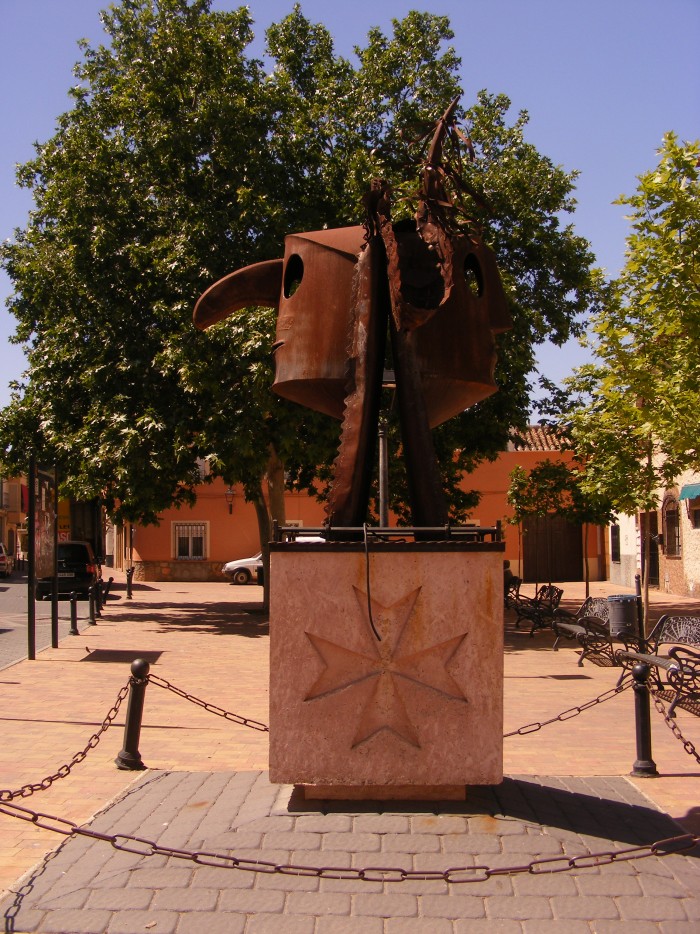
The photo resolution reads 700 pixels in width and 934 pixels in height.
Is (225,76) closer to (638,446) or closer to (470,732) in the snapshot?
(638,446)

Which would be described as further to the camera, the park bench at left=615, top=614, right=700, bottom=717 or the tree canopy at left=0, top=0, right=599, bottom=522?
the tree canopy at left=0, top=0, right=599, bottom=522

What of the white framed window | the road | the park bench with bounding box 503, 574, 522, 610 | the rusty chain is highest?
the white framed window

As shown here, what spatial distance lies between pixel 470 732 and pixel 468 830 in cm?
52

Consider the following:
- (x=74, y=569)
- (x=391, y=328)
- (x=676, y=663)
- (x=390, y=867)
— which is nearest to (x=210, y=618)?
(x=74, y=569)

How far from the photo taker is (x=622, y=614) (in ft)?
45.3

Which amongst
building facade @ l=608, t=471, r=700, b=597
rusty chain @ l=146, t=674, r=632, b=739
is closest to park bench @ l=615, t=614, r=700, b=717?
rusty chain @ l=146, t=674, r=632, b=739

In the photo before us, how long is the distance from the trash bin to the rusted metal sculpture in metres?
8.07

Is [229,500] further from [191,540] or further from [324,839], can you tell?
[324,839]

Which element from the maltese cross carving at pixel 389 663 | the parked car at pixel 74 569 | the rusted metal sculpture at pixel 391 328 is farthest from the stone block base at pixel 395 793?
the parked car at pixel 74 569

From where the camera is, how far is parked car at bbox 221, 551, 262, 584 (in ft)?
116

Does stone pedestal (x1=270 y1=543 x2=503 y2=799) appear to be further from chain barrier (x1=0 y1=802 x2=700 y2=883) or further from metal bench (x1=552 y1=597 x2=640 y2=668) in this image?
metal bench (x1=552 y1=597 x2=640 y2=668)

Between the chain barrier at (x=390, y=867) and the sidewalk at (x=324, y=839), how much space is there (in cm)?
4

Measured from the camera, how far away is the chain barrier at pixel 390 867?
14.3 feet

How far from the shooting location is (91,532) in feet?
141
